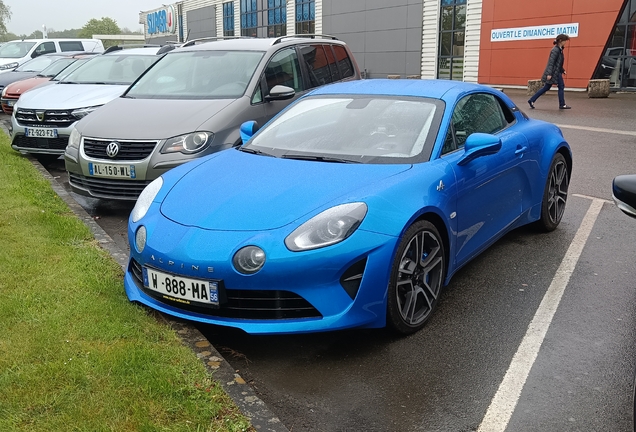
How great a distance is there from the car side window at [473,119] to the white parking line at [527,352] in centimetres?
125

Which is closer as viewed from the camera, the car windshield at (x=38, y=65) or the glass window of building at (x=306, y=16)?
the car windshield at (x=38, y=65)

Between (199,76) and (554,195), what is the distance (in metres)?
4.23

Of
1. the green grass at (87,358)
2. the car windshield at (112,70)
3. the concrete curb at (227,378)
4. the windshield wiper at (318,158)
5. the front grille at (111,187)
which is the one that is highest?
the car windshield at (112,70)

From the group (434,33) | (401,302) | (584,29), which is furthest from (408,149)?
(434,33)

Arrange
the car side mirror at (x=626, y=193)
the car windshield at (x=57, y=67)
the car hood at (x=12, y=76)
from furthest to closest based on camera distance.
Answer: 1. the car hood at (x=12, y=76)
2. the car windshield at (x=57, y=67)
3. the car side mirror at (x=626, y=193)

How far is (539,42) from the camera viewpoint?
926 inches

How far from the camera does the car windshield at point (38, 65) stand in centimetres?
1770

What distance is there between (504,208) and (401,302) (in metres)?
1.66

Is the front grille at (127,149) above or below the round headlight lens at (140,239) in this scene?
above

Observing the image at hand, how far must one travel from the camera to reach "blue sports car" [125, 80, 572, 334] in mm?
3492

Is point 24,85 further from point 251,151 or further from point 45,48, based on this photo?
point 251,151

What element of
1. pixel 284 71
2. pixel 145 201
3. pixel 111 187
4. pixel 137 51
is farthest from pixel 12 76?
pixel 145 201

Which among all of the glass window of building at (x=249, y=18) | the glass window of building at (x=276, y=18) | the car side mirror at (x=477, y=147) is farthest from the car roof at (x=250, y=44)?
the glass window of building at (x=249, y=18)

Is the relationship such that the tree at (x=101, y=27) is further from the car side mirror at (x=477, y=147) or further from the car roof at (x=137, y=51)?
the car side mirror at (x=477, y=147)
